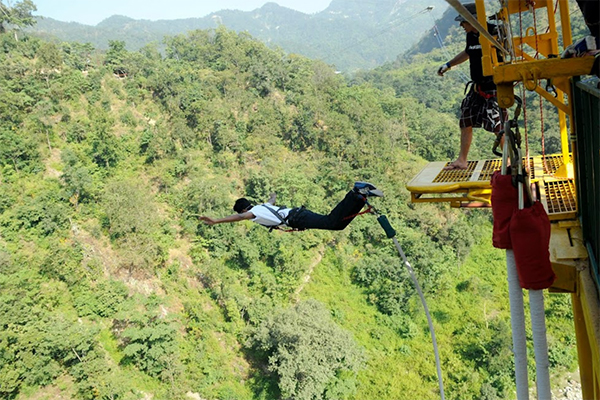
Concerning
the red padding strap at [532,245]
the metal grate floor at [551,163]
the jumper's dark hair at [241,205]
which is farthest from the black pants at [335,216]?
the red padding strap at [532,245]

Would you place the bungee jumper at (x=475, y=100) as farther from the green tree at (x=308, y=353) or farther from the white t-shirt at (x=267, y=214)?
the green tree at (x=308, y=353)

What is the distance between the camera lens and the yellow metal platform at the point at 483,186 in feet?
8.89

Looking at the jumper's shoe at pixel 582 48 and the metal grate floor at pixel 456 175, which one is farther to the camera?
the metal grate floor at pixel 456 175

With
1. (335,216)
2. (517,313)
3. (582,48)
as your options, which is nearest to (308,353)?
(335,216)

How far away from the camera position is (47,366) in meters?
11.1

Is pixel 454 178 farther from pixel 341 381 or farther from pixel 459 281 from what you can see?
pixel 459 281

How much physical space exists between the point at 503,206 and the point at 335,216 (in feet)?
6.21

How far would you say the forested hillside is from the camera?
325 feet

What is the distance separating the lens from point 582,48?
192 cm

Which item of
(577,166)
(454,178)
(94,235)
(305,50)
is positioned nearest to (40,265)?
(94,235)

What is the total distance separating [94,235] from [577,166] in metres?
14.8

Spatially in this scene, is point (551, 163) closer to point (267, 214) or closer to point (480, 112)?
point (480, 112)

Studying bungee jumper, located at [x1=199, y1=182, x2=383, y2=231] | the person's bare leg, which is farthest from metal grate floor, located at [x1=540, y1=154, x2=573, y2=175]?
bungee jumper, located at [x1=199, y1=182, x2=383, y2=231]

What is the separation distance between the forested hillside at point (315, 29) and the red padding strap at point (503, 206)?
84452mm
